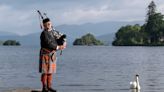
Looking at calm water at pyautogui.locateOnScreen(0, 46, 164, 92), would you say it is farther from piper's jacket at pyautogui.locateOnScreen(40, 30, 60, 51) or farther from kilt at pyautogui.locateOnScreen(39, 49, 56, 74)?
piper's jacket at pyautogui.locateOnScreen(40, 30, 60, 51)

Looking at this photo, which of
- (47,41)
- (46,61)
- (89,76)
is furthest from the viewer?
(89,76)

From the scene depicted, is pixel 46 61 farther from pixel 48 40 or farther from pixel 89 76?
pixel 89 76

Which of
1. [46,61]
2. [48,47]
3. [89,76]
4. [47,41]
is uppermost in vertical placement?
[47,41]

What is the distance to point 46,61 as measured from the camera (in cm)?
1848

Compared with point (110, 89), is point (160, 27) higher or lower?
higher

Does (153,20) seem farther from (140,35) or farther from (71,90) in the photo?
(71,90)

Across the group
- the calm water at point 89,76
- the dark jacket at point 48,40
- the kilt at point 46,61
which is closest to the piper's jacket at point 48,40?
the dark jacket at point 48,40

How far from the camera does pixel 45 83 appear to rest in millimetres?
18719

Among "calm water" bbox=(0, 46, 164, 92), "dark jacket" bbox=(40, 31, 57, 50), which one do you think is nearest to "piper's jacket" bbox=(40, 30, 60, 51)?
"dark jacket" bbox=(40, 31, 57, 50)

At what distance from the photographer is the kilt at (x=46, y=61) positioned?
1850 centimetres

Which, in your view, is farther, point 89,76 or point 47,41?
point 89,76

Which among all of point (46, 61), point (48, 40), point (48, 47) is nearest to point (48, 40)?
point (48, 40)

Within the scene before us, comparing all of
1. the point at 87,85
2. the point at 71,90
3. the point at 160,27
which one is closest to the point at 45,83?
the point at 71,90

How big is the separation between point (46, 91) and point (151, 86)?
53.2 feet
